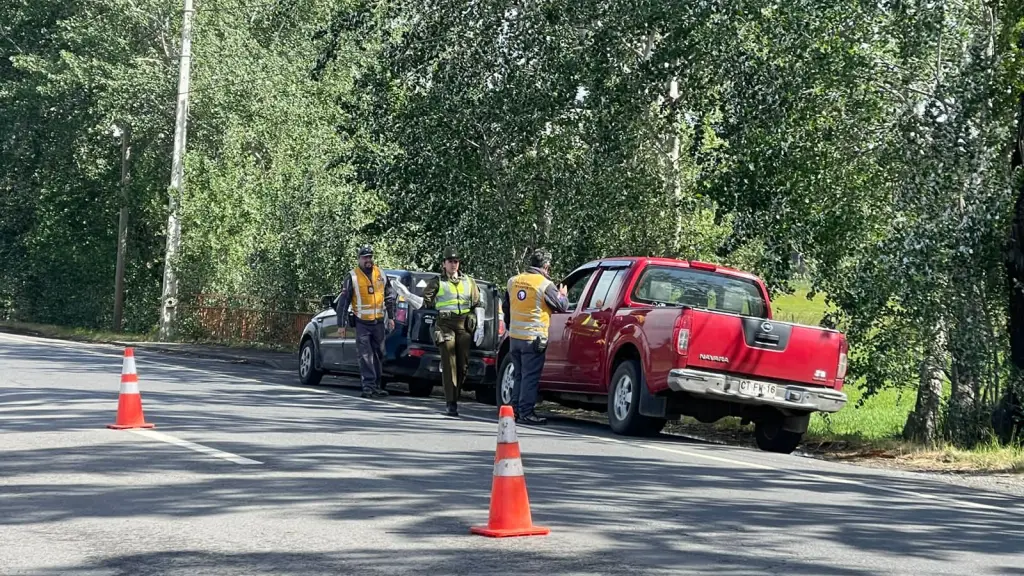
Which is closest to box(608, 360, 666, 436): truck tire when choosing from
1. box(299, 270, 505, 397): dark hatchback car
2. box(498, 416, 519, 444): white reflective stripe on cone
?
box(299, 270, 505, 397): dark hatchback car

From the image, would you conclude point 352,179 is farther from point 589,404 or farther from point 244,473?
point 244,473

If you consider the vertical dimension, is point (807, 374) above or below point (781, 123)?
below

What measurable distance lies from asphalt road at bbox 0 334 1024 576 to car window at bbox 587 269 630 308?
1.79 meters

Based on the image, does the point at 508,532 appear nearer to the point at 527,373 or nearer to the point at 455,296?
the point at 527,373

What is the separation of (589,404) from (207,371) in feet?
33.1

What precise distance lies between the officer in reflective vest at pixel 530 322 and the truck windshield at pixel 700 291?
1.05 m

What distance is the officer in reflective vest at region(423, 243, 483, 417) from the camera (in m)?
18.7

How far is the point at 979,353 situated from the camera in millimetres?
16875

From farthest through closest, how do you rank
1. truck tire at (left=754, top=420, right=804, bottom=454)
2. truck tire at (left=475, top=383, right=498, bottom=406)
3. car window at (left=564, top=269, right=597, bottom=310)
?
truck tire at (left=475, top=383, right=498, bottom=406)
car window at (left=564, top=269, right=597, bottom=310)
truck tire at (left=754, top=420, right=804, bottom=454)

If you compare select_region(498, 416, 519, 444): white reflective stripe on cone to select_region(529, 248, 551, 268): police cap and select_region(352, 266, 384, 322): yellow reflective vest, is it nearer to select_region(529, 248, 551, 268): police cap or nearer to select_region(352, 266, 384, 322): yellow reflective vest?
select_region(529, 248, 551, 268): police cap

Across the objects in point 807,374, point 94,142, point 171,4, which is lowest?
point 807,374

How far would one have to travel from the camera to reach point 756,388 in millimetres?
15359

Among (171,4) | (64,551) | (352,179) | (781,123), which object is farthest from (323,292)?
(64,551)

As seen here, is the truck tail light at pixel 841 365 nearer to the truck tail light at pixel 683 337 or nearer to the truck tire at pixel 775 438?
the truck tire at pixel 775 438
